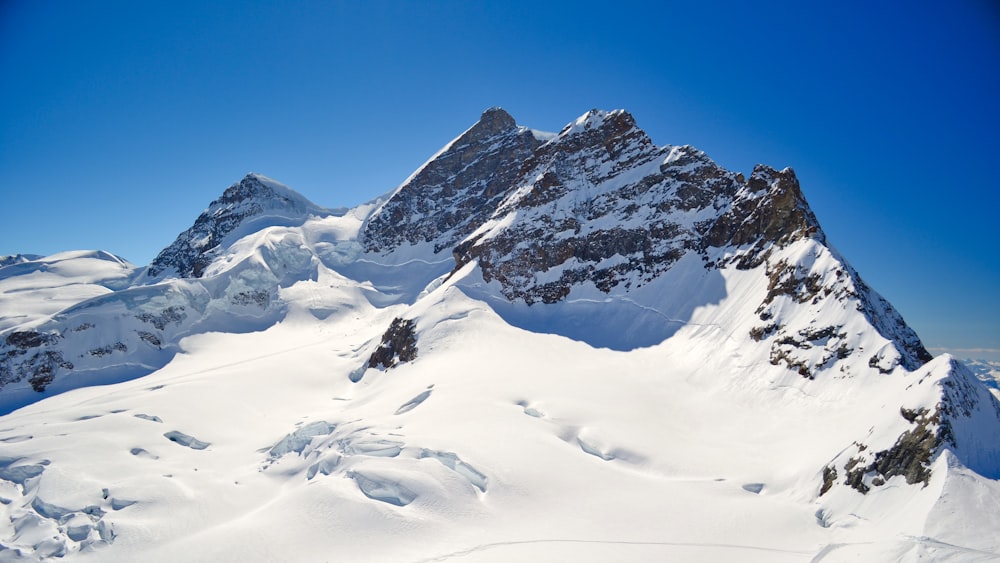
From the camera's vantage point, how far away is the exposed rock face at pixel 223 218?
4572 inches

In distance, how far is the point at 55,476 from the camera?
3133 centimetres

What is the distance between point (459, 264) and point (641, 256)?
28.9 metres

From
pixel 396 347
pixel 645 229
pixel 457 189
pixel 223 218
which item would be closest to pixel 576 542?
pixel 396 347

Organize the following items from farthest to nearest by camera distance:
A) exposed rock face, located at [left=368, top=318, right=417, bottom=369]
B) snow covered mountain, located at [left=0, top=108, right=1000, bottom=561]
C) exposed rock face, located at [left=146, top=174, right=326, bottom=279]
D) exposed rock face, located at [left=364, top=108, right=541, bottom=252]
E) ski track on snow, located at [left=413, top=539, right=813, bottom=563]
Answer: exposed rock face, located at [left=146, top=174, right=326, bottom=279] → exposed rock face, located at [left=364, top=108, right=541, bottom=252] → exposed rock face, located at [left=368, top=318, right=417, bottom=369] → snow covered mountain, located at [left=0, top=108, right=1000, bottom=561] → ski track on snow, located at [left=413, top=539, right=813, bottom=563]

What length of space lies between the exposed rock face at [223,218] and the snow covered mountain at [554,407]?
96.4 ft

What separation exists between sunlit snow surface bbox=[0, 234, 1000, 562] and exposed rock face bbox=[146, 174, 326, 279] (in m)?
76.0

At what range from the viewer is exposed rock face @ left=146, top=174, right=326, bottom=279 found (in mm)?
116125

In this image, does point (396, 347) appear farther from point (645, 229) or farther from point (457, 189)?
point (457, 189)

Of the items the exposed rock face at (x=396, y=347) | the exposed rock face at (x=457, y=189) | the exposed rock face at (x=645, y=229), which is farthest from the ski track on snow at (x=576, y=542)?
the exposed rock face at (x=457, y=189)

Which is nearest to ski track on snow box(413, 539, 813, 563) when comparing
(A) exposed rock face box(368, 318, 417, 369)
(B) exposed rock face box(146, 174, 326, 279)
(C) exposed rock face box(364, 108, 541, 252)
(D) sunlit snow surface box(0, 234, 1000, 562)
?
(D) sunlit snow surface box(0, 234, 1000, 562)

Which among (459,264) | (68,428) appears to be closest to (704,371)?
(459,264)

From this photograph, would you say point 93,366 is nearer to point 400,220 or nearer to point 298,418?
point 298,418

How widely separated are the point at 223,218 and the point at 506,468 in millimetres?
123012

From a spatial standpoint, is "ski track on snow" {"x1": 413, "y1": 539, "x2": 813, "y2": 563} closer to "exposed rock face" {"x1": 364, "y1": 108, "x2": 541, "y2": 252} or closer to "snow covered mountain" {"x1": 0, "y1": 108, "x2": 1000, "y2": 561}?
"snow covered mountain" {"x1": 0, "y1": 108, "x2": 1000, "y2": 561}
